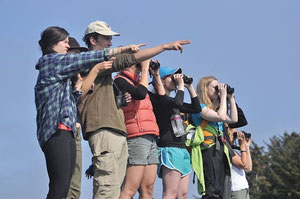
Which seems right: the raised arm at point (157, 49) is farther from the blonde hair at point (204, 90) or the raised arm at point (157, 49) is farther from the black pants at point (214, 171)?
the blonde hair at point (204, 90)

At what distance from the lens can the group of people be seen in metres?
5.25

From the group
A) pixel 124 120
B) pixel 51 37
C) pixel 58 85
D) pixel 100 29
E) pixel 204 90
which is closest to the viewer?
pixel 58 85

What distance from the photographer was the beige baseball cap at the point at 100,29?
6455mm

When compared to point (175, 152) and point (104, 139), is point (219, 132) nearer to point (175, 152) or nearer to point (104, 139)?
point (175, 152)

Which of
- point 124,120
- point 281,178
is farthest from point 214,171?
point 281,178

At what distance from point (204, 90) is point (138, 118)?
217cm

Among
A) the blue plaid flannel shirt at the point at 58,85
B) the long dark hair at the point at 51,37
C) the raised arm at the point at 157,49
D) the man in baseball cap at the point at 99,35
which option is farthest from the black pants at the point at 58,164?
the man in baseball cap at the point at 99,35

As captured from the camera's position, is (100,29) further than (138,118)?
No

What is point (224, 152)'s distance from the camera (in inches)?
316

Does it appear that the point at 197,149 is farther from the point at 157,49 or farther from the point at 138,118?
the point at 157,49

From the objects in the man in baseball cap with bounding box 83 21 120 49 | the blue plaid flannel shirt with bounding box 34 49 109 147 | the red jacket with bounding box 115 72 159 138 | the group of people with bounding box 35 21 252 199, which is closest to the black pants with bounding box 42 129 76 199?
the group of people with bounding box 35 21 252 199

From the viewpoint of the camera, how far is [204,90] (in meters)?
8.54

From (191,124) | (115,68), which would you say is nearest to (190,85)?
(191,124)

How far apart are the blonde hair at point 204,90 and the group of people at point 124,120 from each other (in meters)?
0.02
